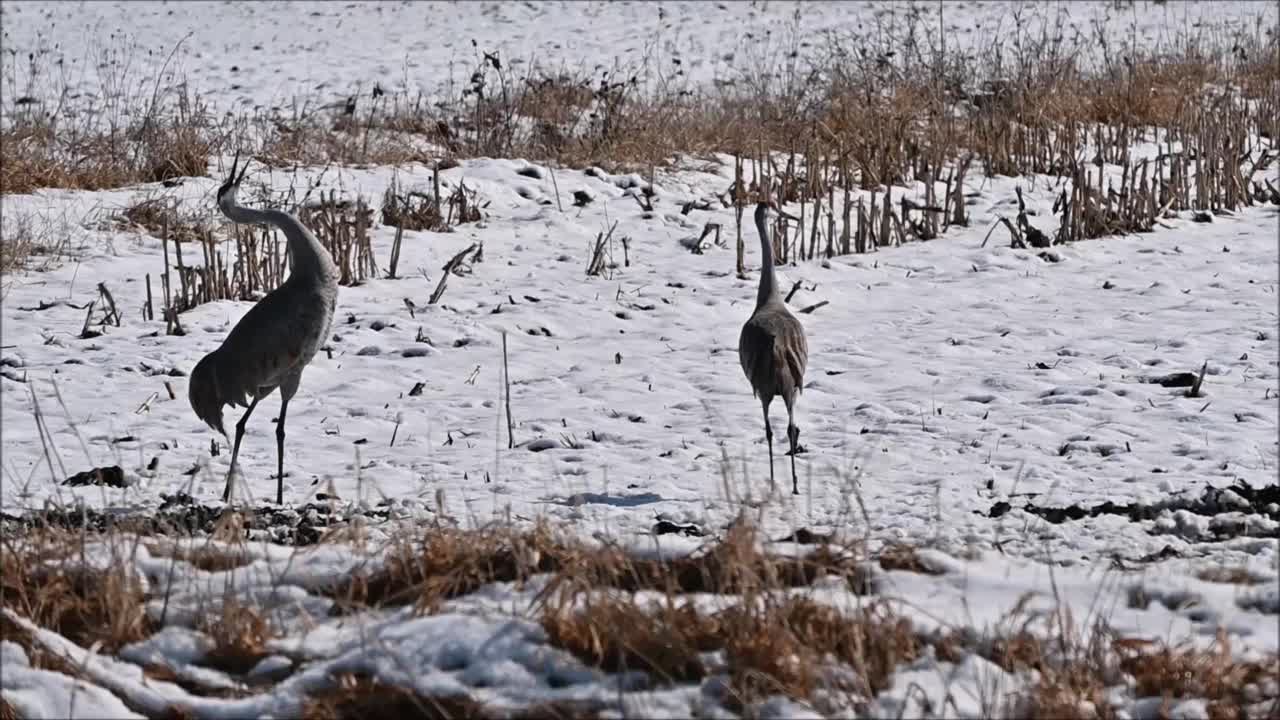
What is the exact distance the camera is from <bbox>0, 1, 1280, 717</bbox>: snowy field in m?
3.95

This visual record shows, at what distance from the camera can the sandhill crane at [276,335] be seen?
21.6 feet

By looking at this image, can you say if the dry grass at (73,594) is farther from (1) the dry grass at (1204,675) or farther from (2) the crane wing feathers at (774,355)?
(2) the crane wing feathers at (774,355)

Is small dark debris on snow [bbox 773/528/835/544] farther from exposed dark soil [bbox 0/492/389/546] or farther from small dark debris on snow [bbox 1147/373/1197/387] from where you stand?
small dark debris on snow [bbox 1147/373/1197/387]

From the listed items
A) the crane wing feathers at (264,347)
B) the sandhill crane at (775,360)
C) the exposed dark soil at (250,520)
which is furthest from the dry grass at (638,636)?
the crane wing feathers at (264,347)

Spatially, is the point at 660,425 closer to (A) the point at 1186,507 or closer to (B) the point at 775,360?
(B) the point at 775,360

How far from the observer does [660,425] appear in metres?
7.28

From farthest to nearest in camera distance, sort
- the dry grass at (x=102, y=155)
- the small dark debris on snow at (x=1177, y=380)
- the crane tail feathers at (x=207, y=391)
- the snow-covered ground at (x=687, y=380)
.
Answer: the dry grass at (x=102, y=155) < the small dark debris on snow at (x=1177, y=380) < the crane tail feathers at (x=207, y=391) < the snow-covered ground at (x=687, y=380)

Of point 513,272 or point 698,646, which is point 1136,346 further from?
point 698,646

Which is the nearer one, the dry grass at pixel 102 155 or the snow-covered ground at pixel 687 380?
the snow-covered ground at pixel 687 380

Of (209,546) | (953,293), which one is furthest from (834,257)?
(209,546)

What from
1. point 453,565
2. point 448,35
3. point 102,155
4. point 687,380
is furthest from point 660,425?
point 448,35

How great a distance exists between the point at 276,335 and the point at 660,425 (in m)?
1.88

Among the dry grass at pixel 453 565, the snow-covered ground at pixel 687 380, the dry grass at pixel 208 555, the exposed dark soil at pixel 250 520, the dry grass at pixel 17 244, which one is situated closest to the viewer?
the dry grass at pixel 453 565

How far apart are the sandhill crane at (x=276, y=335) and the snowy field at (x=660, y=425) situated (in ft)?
1.26
